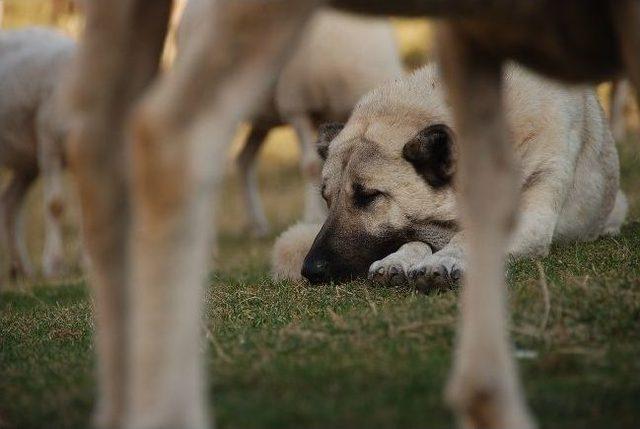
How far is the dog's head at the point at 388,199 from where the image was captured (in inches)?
247

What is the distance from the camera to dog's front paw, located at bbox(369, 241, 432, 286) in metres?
5.78

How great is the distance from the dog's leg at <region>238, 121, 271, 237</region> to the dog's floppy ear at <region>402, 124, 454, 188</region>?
551 cm

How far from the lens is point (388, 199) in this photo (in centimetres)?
637

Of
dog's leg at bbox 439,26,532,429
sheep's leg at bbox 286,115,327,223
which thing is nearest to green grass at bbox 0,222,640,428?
dog's leg at bbox 439,26,532,429

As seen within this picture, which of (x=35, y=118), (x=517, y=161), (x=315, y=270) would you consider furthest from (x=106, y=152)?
(x=35, y=118)

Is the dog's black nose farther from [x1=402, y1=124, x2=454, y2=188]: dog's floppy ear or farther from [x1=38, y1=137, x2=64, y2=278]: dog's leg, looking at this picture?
[x1=38, y1=137, x2=64, y2=278]: dog's leg

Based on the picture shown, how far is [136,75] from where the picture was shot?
10.5ft

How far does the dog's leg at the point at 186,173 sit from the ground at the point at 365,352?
666 millimetres

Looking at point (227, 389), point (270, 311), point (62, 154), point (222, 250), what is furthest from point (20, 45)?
point (227, 389)

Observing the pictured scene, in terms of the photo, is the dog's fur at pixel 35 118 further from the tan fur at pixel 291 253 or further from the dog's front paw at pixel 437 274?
the dog's front paw at pixel 437 274

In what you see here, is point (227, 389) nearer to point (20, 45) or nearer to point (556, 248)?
point (556, 248)

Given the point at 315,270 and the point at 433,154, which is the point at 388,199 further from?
the point at 315,270

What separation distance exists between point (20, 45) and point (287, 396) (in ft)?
28.1

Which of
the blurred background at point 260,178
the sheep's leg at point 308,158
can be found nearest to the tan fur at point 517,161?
the blurred background at point 260,178
